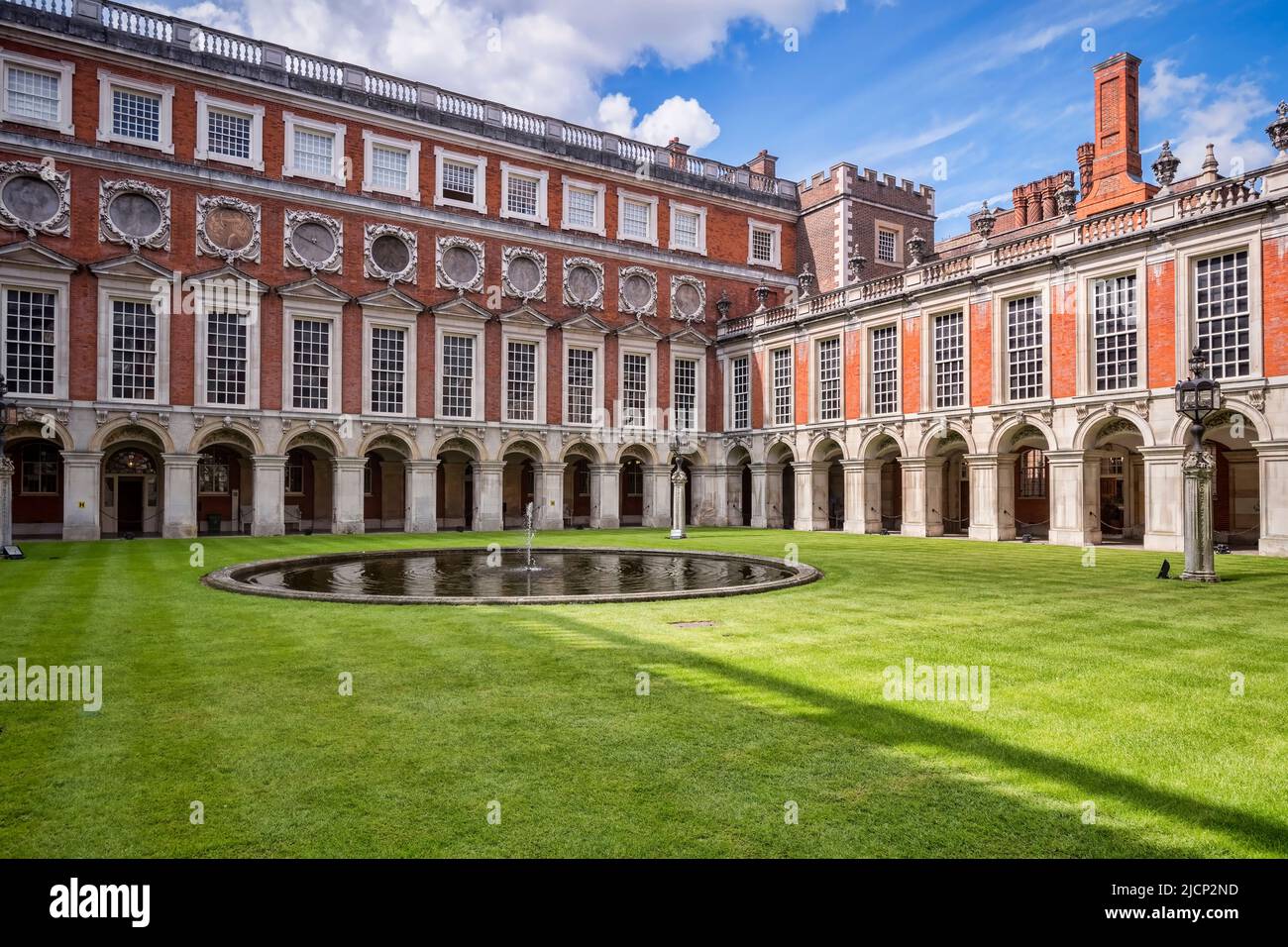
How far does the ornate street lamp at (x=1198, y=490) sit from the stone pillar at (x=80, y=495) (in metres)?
33.5

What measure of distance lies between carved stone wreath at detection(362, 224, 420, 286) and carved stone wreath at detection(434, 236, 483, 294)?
1.12 m

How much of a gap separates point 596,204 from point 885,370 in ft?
55.7

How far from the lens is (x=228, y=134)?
31312mm

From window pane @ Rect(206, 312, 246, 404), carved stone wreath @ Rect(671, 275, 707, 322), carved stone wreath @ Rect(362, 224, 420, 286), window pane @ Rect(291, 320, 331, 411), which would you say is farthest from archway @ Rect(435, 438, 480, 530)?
carved stone wreath @ Rect(671, 275, 707, 322)

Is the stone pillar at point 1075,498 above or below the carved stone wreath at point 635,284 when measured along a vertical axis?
below

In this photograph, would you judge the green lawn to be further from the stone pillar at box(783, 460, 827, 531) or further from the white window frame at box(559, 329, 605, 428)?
the white window frame at box(559, 329, 605, 428)

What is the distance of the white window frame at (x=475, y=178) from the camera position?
1394 inches

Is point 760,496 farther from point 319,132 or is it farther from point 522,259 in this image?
point 319,132

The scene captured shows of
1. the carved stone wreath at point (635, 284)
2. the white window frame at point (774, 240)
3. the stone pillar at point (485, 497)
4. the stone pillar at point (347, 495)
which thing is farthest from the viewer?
the white window frame at point (774, 240)

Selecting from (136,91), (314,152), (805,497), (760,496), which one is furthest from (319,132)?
(805,497)

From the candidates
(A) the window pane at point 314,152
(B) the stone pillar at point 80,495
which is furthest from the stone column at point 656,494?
(B) the stone pillar at point 80,495

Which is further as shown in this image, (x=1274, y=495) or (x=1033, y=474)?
(x=1033, y=474)

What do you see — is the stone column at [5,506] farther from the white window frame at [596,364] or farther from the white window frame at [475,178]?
the white window frame at [596,364]

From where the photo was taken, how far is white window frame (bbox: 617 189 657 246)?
132ft
